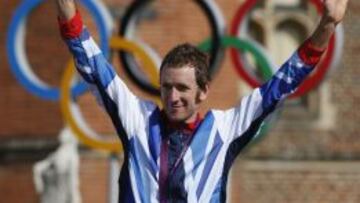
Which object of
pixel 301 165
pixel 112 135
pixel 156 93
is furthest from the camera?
pixel 301 165

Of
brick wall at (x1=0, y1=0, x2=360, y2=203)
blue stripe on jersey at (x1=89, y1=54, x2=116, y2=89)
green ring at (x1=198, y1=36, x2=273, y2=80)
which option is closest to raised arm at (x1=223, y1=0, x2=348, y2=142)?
blue stripe on jersey at (x1=89, y1=54, x2=116, y2=89)

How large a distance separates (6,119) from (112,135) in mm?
2179

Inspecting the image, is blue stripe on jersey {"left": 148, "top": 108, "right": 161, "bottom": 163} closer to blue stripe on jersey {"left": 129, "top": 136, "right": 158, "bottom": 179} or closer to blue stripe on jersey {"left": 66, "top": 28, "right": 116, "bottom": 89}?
blue stripe on jersey {"left": 129, "top": 136, "right": 158, "bottom": 179}

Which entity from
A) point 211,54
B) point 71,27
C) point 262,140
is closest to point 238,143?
point 71,27

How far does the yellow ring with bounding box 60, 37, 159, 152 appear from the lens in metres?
12.8

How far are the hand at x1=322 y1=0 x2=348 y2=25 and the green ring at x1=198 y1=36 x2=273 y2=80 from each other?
9214 millimetres

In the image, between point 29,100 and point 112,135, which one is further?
point 29,100

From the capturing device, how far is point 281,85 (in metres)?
4.07

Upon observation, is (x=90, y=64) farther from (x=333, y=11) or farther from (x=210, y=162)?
(x=333, y=11)

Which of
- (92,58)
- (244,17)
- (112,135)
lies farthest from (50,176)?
(92,58)

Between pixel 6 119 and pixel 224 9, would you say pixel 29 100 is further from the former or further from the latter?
pixel 224 9

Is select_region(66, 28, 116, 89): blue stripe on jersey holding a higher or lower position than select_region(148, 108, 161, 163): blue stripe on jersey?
higher

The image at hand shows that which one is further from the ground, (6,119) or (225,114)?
(225,114)

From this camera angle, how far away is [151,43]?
1534 cm
